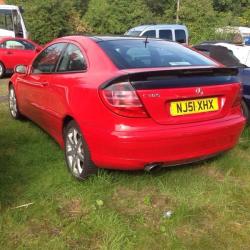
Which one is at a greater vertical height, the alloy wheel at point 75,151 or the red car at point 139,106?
the red car at point 139,106


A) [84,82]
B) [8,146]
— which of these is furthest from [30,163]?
[84,82]

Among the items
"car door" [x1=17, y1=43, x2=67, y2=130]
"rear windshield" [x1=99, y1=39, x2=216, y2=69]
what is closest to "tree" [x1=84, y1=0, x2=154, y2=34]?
"car door" [x1=17, y1=43, x2=67, y2=130]

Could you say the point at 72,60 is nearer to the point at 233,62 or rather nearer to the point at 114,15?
the point at 233,62

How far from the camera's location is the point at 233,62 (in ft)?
27.6

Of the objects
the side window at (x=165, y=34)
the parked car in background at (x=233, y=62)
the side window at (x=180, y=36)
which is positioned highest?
the parked car in background at (x=233, y=62)

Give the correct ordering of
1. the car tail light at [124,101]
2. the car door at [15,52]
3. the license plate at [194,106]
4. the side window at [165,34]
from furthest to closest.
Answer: the side window at [165,34] → the car door at [15,52] → the license plate at [194,106] → the car tail light at [124,101]

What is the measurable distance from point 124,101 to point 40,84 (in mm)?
1961

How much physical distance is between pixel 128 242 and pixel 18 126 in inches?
147

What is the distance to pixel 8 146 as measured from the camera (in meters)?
5.75

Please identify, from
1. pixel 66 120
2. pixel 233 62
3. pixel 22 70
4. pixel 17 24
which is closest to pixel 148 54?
pixel 66 120

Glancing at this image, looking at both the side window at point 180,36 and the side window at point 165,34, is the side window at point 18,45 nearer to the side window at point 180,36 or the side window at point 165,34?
the side window at point 165,34

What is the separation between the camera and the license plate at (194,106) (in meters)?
4.13

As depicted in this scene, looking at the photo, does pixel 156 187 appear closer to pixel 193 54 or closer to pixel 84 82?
pixel 84 82

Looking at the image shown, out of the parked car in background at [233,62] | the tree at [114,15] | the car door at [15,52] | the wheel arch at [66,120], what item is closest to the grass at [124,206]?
the wheel arch at [66,120]
